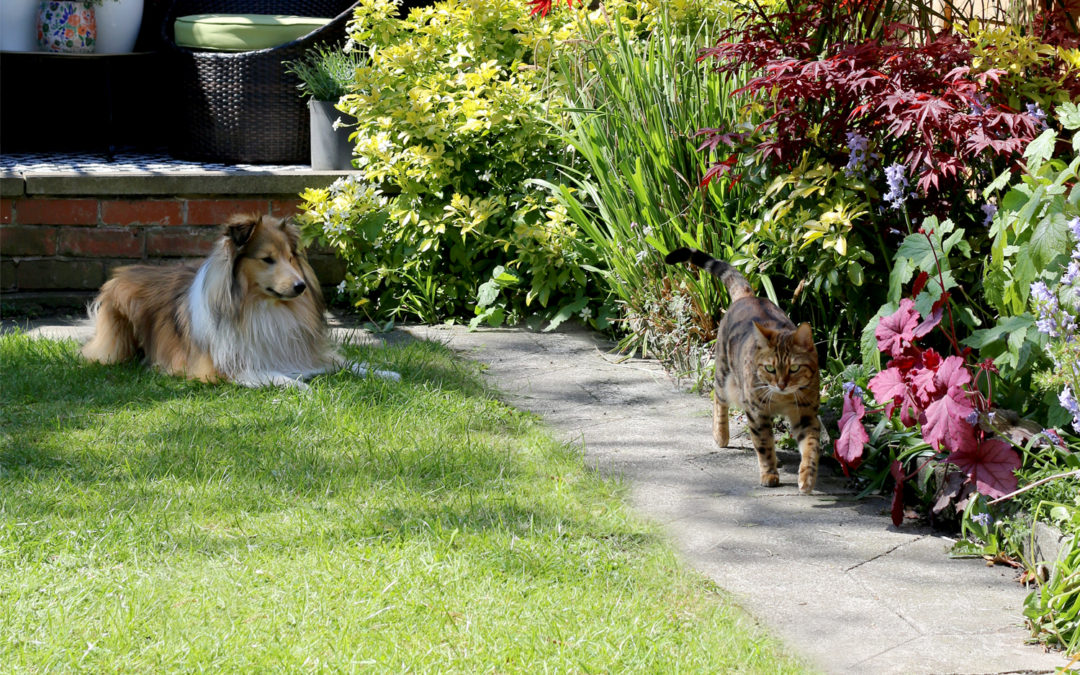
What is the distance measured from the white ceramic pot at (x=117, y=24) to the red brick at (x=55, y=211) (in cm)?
187

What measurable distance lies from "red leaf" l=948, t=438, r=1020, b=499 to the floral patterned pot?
20.5 feet

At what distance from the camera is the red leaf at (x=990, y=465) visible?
311cm

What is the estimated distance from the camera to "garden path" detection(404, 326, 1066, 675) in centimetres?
265

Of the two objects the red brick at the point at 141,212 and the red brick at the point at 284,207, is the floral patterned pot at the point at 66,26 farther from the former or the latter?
the red brick at the point at 284,207

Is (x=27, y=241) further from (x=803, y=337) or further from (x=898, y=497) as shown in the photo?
(x=898, y=497)

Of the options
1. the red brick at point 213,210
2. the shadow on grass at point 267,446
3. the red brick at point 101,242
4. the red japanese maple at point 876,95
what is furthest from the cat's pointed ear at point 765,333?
the red brick at point 101,242

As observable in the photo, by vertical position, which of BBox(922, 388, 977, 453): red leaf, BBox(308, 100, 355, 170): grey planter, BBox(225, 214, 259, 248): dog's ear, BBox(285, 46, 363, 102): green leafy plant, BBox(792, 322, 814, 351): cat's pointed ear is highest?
BBox(285, 46, 363, 102): green leafy plant

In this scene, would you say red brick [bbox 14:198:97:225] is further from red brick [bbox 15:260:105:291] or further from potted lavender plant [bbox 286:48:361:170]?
potted lavender plant [bbox 286:48:361:170]

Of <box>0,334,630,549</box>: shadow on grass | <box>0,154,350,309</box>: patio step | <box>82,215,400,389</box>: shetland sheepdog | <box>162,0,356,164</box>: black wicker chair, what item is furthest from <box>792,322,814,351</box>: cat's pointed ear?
<box>162,0,356,164</box>: black wicker chair

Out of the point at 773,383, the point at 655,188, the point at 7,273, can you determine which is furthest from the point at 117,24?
the point at 773,383

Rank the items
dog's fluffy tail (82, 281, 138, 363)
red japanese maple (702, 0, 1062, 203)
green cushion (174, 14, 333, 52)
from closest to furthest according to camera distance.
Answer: red japanese maple (702, 0, 1062, 203)
dog's fluffy tail (82, 281, 138, 363)
green cushion (174, 14, 333, 52)

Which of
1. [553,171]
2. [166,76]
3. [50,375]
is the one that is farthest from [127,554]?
[166,76]

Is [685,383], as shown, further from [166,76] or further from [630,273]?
[166,76]

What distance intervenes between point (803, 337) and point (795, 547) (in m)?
0.73
